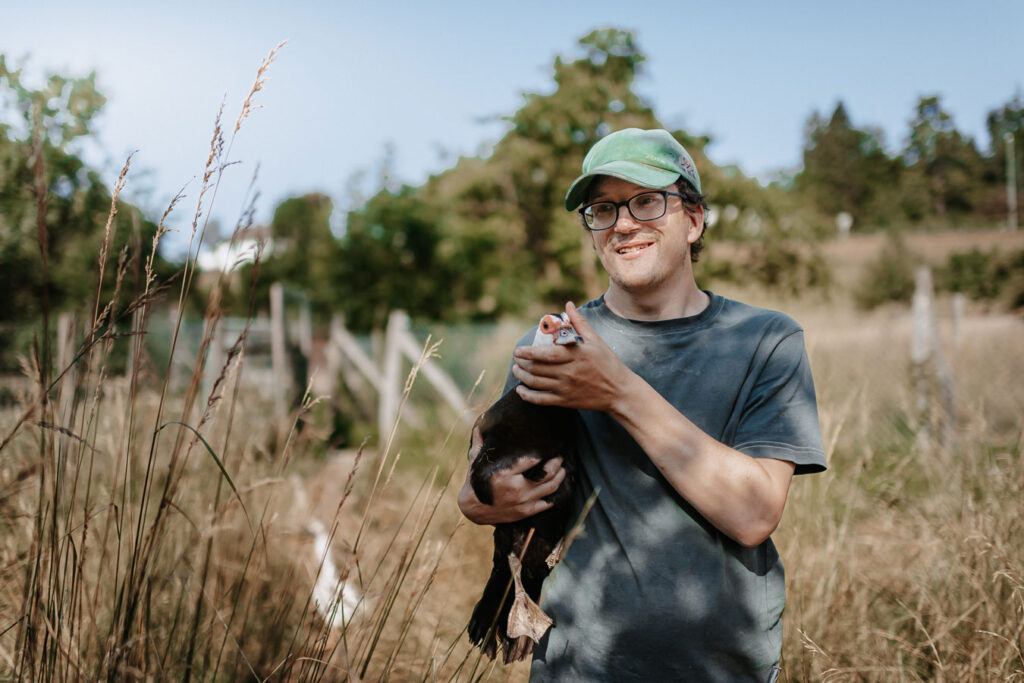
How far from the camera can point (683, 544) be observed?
126 centimetres

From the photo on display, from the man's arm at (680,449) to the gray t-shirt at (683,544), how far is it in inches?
3.6

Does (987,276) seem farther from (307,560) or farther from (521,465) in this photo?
(521,465)

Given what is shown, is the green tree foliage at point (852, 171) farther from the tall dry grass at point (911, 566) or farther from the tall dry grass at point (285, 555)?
the tall dry grass at point (285, 555)

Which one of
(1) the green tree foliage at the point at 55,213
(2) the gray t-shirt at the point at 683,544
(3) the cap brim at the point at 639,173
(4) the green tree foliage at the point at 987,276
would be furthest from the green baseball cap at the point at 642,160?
(4) the green tree foliage at the point at 987,276

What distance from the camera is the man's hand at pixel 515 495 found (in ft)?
4.19

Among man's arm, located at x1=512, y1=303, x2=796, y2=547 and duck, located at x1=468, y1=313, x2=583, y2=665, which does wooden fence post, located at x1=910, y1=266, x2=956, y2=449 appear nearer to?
man's arm, located at x1=512, y1=303, x2=796, y2=547

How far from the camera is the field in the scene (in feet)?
4.18

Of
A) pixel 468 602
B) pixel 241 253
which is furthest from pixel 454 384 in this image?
pixel 241 253

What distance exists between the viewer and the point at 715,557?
1.25 m

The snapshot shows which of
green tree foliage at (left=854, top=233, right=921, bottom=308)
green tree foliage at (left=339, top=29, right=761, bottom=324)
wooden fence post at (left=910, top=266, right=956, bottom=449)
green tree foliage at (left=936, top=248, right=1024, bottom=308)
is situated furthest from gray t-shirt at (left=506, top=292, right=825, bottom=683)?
green tree foliage at (left=854, top=233, right=921, bottom=308)

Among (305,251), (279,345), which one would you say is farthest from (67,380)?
(305,251)

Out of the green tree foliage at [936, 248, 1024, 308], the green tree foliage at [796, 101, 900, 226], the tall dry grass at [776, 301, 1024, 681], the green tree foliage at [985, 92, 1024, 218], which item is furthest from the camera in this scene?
the green tree foliage at [796, 101, 900, 226]

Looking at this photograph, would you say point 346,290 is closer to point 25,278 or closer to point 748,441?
point 25,278

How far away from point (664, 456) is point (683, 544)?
0.81ft
